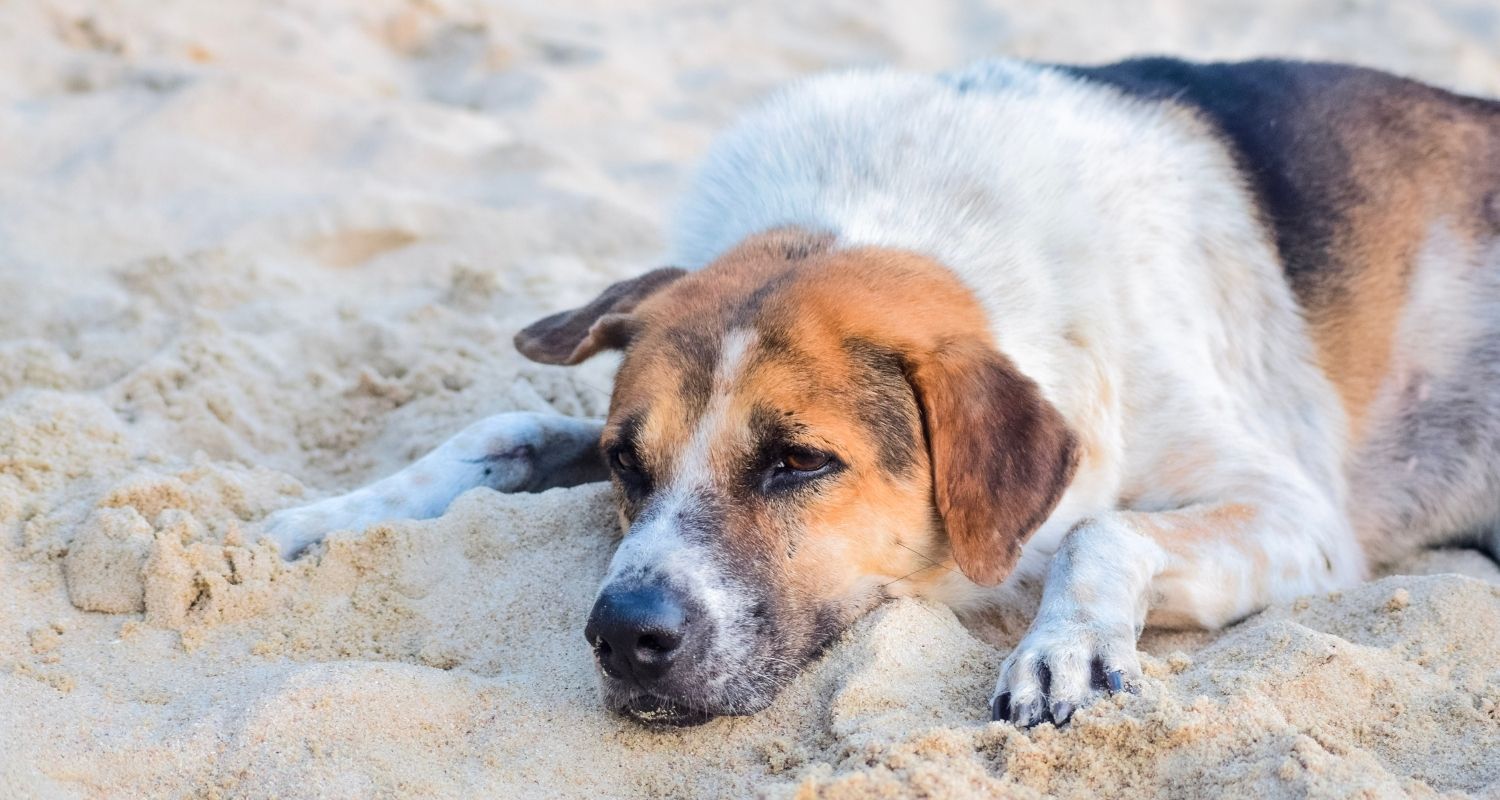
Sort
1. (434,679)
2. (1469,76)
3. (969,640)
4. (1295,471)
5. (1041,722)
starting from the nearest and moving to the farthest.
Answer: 1. (1041,722)
2. (434,679)
3. (969,640)
4. (1295,471)
5. (1469,76)

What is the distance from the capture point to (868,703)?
2.74 meters

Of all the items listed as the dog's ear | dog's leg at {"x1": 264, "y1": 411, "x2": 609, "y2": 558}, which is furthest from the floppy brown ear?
dog's leg at {"x1": 264, "y1": 411, "x2": 609, "y2": 558}

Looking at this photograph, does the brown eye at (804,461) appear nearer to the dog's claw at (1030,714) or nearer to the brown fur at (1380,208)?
the dog's claw at (1030,714)

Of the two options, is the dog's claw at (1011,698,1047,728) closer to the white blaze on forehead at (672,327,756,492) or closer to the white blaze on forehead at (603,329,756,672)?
the white blaze on forehead at (603,329,756,672)

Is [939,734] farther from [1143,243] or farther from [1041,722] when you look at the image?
[1143,243]

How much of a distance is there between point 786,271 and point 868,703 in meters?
1.15

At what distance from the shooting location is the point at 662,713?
2.78 meters

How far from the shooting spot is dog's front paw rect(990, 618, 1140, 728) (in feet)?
8.65

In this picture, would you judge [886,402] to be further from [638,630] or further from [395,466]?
[395,466]

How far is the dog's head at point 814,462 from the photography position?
2920mm

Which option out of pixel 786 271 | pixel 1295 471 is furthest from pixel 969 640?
pixel 1295 471

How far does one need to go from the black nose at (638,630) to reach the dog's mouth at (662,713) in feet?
0.20

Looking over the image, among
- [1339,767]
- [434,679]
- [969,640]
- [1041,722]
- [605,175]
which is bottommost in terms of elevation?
[605,175]

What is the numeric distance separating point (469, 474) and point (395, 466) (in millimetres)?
500
